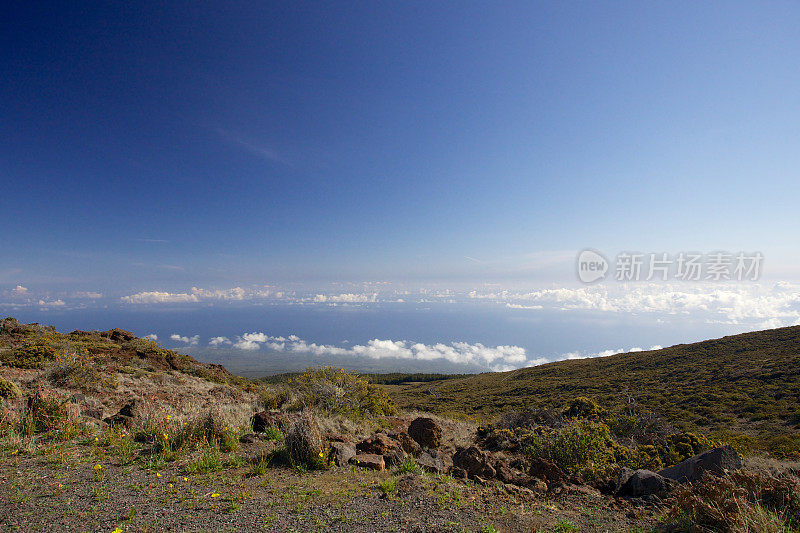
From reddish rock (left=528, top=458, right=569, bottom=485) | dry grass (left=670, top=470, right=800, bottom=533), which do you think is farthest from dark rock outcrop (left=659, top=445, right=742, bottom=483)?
reddish rock (left=528, top=458, right=569, bottom=485)

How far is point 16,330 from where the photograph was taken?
20.1m

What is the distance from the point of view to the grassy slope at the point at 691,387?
17.7 meters

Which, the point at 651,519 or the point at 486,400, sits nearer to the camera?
the point at 651,519

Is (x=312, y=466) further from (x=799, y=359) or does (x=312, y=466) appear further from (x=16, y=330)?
(x=799, y=359)

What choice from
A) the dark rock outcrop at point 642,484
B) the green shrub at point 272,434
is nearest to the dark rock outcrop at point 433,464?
the dark rock outcrop at point 642,484

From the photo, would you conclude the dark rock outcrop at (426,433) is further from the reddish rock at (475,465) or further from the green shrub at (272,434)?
the green shrub at (272,434)

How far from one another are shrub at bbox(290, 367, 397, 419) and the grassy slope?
1191 centimetres

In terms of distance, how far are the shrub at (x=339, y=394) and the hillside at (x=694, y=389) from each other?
370 inches

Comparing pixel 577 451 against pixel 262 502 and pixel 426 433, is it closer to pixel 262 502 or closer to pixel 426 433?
pixel 426 433

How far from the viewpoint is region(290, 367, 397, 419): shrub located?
37.9 ft

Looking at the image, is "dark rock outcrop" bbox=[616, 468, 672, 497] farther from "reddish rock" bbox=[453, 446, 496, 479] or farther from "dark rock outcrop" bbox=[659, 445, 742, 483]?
"reddish rock" bbox=[453, 446, 496, 479]

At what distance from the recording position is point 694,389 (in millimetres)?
24594

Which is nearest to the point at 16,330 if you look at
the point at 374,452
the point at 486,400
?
the point at 374,452

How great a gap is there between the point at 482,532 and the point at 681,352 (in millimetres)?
49521
